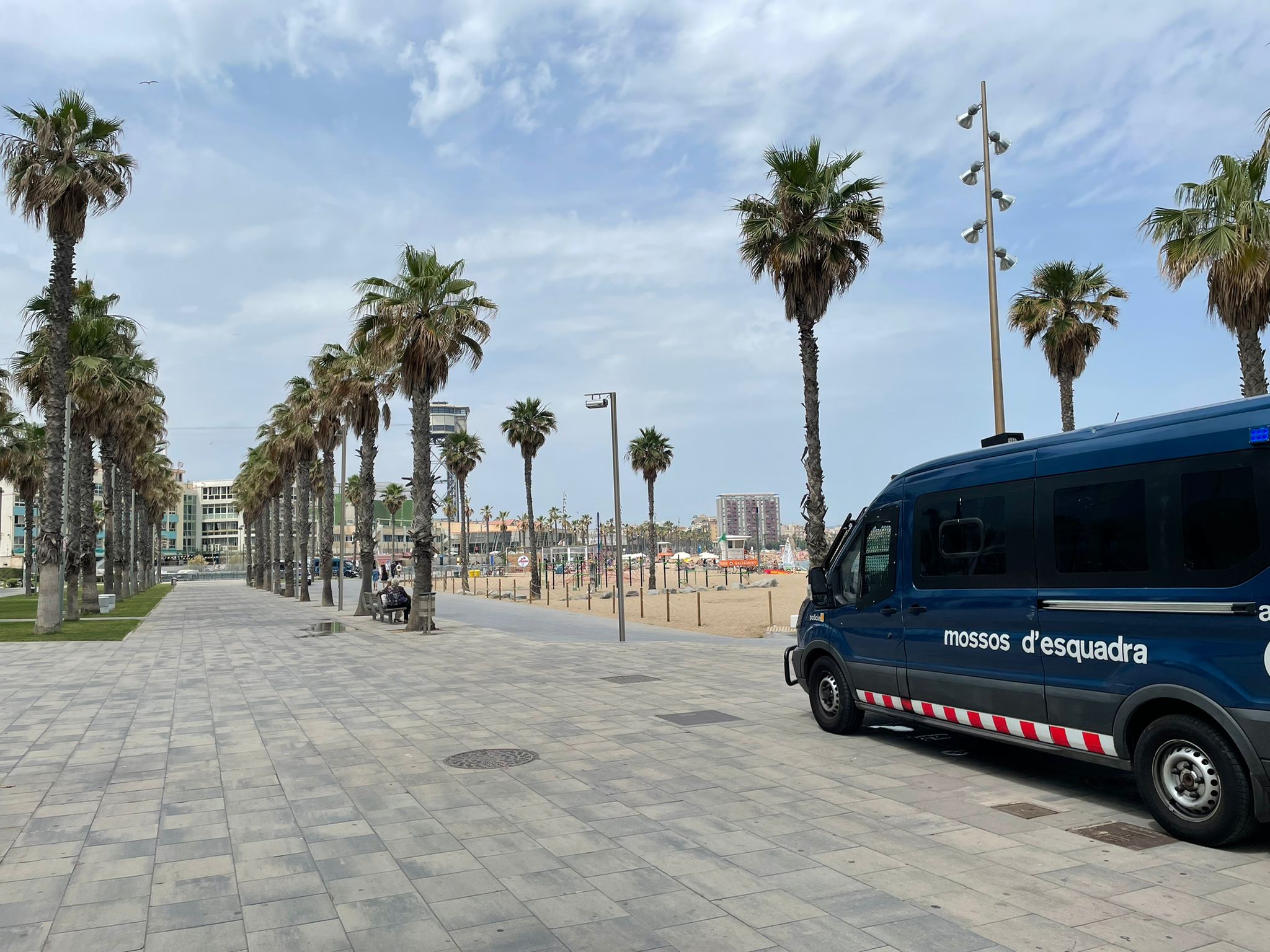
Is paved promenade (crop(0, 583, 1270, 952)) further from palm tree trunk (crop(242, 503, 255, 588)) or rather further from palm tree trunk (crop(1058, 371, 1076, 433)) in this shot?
palm tree trunk (crop(242, 503, 255, 588))

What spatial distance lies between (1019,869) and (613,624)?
2346cm

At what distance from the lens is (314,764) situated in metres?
8.73

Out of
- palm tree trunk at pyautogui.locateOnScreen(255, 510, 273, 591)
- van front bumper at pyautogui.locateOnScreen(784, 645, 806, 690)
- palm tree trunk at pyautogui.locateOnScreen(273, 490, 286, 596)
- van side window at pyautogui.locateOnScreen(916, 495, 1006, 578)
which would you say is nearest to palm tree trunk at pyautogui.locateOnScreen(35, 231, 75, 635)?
van front bumper at pyautogui.locateOnScreen(784, 645, 806, 690)

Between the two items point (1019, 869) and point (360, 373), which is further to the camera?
point (360, 373)

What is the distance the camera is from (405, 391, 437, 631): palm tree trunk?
84.1ft

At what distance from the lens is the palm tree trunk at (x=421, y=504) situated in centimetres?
2564

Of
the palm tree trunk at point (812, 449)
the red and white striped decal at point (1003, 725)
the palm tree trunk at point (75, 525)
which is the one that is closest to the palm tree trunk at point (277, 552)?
the palm tree trunk at point (75, 525)

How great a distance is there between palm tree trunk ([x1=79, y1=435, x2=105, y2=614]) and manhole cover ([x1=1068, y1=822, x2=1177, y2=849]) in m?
32.9

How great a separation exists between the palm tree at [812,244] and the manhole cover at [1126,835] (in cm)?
1422

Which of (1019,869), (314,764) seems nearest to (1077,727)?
(1019,869)

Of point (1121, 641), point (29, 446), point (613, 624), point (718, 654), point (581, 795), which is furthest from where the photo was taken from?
point (29, 446)

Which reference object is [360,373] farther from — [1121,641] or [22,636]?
[1121,641]

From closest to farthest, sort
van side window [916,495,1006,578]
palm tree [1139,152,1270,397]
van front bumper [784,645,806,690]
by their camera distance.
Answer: van side window [916,495,1006,578], van front bumper [784,645,806,690], palm tree [1139,152,1270,397]

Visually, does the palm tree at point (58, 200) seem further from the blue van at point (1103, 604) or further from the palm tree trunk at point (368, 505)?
the blue van at point (1103, 604)
